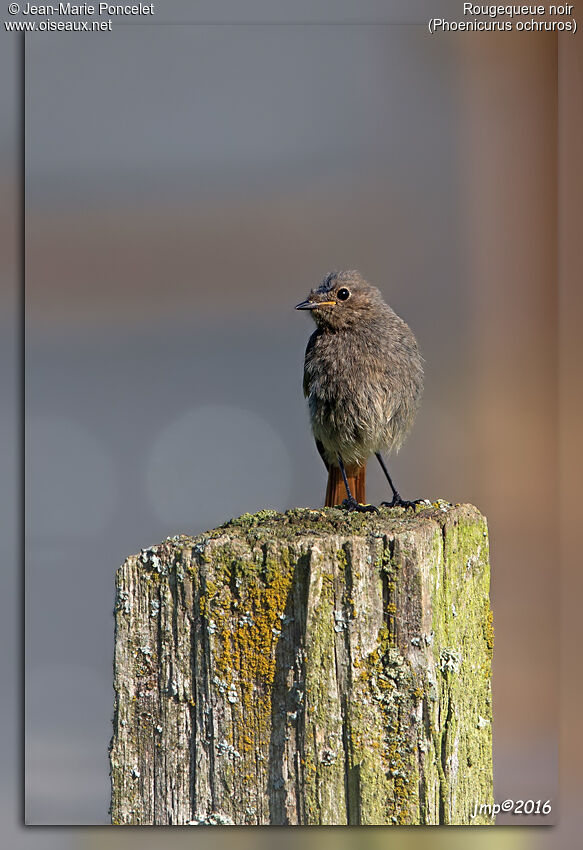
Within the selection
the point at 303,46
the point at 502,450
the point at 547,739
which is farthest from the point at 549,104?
the point at 547,739

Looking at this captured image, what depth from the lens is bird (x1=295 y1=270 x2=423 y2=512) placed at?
445 cm

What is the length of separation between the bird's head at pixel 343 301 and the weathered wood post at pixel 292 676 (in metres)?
1.88

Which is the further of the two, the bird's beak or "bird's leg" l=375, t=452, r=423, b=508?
the bird's beak

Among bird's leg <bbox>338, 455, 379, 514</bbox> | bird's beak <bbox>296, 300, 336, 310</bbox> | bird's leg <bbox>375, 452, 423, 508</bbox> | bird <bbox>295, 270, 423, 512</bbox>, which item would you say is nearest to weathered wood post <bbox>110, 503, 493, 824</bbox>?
bird's leg <bbox>338, 455, 379, 514</bbox>

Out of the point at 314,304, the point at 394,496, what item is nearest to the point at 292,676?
the point at 394,496

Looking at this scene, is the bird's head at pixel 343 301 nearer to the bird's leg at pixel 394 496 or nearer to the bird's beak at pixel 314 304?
the bird's beak at pixel 314 304

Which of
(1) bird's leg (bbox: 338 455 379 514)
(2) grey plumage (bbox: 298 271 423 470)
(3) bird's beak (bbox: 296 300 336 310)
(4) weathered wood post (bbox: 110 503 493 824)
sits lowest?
(4) weathered wood post (bbox: 110 503 493 824)

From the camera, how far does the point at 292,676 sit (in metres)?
2.71

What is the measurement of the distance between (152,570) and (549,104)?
2.96 m

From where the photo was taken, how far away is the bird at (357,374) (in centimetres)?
445

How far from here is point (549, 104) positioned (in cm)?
429

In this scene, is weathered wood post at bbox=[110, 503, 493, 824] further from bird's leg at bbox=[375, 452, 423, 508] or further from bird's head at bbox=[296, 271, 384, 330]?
bird's head at bbox=[296, 271, 384, 330]

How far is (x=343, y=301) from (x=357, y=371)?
0.41 m

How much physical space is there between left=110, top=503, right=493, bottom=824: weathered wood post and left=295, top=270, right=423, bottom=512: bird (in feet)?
5.12
